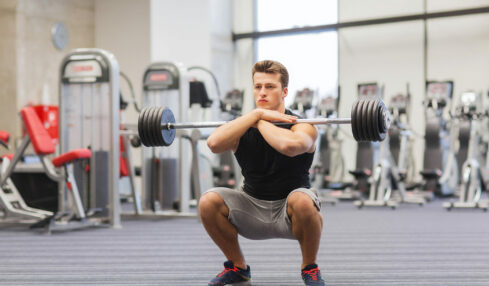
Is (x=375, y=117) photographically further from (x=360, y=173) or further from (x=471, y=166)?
(x=360, y=173)

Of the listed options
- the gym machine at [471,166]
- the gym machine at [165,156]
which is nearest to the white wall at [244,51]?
the gym machine at [165,156]

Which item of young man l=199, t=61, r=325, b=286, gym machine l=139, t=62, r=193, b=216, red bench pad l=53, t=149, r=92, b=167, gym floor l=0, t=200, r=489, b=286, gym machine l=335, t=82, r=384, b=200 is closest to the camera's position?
young man l=199, t=61, r=325, b=286

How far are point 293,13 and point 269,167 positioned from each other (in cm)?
869

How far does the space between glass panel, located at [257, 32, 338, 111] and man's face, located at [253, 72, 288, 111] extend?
796 cm

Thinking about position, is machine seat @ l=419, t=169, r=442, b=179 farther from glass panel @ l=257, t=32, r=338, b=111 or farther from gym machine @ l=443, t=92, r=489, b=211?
glass panel @ l=257, t=32, r=338, b=111

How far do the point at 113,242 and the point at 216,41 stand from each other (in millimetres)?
6693

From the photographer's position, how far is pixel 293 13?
35.7 ft

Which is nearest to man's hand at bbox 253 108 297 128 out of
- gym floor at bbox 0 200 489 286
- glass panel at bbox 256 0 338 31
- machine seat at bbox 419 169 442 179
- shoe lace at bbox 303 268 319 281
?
shoe lace at bbox 303 268 319 281

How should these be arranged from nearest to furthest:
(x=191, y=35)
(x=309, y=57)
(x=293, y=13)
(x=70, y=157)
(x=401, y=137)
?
(x=70, y=157) → (x=401, y=137) → (x=191, y=35) → (x=309, y=57) → (x=293, y=13)

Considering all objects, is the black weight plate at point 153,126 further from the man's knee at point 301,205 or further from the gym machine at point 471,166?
the gym machine at point 471,166

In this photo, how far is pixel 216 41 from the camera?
10.6m

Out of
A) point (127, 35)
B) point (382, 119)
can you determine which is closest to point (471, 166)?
point (382, 119)

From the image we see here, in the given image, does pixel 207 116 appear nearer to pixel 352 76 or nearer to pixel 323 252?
pixel 352 76

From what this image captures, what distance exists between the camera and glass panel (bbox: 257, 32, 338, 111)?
10578mm
